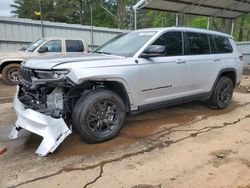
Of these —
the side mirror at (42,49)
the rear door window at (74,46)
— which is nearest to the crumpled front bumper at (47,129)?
the side mirror at (42,49)

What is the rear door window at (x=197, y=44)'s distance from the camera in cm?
570

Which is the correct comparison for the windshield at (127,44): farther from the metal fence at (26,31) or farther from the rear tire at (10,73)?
the metal fence at (26,31)

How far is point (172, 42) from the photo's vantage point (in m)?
5.41

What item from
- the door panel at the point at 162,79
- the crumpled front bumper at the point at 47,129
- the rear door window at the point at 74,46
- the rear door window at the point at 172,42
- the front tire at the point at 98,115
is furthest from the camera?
the rear door window at the point at 74,46

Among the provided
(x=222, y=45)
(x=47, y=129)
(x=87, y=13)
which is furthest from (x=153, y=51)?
(x=87, y=13)

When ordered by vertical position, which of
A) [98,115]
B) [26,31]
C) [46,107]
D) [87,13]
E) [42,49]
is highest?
[87,13]

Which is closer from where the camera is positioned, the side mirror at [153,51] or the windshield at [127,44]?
the side mirror at [153,51]

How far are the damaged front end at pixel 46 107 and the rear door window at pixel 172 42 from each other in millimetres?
2025

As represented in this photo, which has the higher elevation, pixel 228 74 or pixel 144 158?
pixel 228 74

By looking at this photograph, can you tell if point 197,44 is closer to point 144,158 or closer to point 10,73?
point 144,158

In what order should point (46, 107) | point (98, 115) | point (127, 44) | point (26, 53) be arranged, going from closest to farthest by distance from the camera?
point (46, 107) → point (98, 115) → point (127, 44) → point (26, 53)

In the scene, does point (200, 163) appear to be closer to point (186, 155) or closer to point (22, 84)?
point (186, 155)

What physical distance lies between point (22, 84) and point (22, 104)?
0.38 metres

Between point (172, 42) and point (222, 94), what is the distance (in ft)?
6.82
